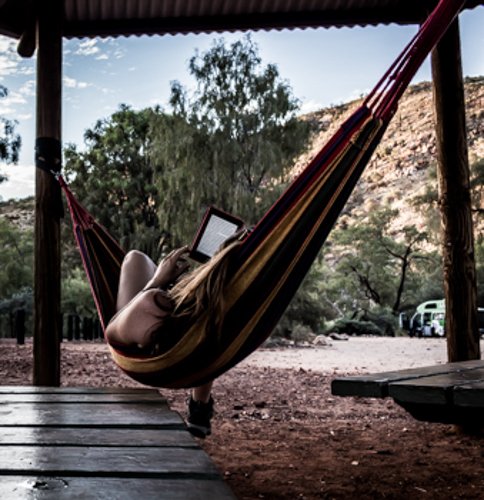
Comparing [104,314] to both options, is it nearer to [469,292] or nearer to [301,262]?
[301,262]

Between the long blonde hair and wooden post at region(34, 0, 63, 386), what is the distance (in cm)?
85

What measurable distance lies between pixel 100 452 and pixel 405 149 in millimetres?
35224

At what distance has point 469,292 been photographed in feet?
→ 7.31

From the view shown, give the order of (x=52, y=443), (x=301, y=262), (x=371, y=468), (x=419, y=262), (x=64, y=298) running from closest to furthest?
(x=52, y=443) < (x=301, y=262) < (x=371, y=468) < (x=64, y=298) < (x=419, y=262)

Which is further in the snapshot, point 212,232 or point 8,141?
point 8,141

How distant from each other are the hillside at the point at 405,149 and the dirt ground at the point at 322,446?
2359 centimetres

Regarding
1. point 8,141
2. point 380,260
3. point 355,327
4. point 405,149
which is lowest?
point 355,327

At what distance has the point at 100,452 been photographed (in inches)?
29.6

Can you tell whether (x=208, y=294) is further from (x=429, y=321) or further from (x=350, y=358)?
(x=429, y=321)

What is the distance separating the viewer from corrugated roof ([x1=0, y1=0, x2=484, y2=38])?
2.47 metres

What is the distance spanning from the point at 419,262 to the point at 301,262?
15.9 m

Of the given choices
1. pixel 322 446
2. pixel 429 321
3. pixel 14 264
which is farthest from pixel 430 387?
pixel 14 264

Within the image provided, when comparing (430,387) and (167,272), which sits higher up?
(167,272)

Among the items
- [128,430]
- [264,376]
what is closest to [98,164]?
[264,376]
